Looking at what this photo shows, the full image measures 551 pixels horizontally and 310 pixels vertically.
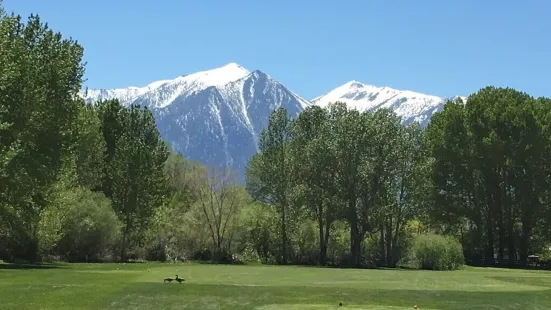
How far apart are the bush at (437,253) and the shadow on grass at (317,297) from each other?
1270 inches

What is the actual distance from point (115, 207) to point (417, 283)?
4322cm

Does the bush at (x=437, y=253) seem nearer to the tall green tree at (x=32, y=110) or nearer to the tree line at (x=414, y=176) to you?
the tree line at (x=414, y=176)

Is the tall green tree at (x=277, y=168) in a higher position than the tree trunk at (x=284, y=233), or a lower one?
higher

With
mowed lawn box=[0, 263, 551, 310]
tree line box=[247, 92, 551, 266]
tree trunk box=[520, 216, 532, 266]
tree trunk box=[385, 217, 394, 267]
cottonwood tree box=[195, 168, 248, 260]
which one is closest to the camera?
mowed lawn box=[0, 263, 551, 310]

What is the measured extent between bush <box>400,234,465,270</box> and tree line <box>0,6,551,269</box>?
14 centimetres

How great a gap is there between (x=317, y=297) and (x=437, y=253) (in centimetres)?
4029

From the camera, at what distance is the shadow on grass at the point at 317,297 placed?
2320 centimetres

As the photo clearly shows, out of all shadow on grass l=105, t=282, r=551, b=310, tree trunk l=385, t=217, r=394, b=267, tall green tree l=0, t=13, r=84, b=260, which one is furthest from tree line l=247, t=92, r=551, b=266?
shadow on grass l=105, t=282, r=551, b=310

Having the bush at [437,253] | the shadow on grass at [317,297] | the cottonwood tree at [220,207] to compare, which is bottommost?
the shadow on grass at [317,297]

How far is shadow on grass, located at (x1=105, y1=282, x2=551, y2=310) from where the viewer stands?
2320 centimetres

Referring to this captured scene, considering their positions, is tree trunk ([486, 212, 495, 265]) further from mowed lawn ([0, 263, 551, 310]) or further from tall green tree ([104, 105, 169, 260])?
mowed lawn ([0, 263, 551, 310])

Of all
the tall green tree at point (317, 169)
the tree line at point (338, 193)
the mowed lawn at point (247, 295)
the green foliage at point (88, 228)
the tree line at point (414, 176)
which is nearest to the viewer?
the mowed lawn at point (247, 295)

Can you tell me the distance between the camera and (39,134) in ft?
132

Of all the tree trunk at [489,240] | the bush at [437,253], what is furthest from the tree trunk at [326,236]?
the tree trunk at [489,240]
